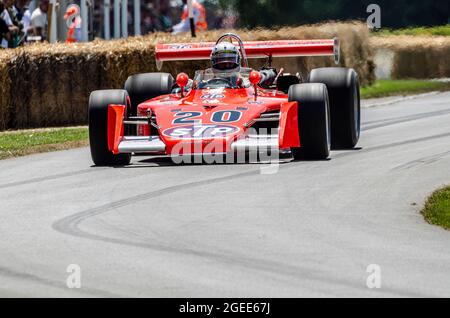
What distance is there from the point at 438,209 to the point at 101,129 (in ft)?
15.2

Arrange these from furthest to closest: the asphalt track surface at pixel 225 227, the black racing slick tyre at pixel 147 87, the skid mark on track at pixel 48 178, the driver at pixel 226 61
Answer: the black racing slick tyre at pixel 147 87, the driver at pixel 226 61, the skid mark on track at pixel 48 178, the asphalt track surface at pixel 225 227

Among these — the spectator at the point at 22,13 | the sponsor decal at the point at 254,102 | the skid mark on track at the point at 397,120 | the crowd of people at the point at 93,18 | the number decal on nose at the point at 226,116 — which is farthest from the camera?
the spectator at the point at 22,13

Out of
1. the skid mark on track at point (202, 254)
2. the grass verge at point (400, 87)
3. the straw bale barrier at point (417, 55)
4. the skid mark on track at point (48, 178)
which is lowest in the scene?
the grass verge at point (400, 87)

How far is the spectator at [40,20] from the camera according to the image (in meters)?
26.7

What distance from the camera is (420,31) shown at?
92.1 ft

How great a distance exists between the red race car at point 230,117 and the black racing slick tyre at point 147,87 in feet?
0.04

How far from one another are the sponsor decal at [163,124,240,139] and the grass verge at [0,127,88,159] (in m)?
2.94

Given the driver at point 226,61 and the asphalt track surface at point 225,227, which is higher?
the driver at point 226,61

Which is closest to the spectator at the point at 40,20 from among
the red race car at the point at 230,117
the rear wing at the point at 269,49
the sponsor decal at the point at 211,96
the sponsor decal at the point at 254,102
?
the rear wing at the point at 269,49

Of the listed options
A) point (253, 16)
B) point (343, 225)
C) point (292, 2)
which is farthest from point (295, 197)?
point (292, 2)

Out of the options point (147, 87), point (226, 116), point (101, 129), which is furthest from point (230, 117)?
point (147, 87)

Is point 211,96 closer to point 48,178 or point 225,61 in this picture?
point 225,61

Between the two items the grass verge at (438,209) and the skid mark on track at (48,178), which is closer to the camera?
the grass verge at (438,209)

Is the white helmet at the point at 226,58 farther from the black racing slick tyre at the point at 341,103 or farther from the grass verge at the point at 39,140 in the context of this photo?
the grass verge at the point at 39,140
